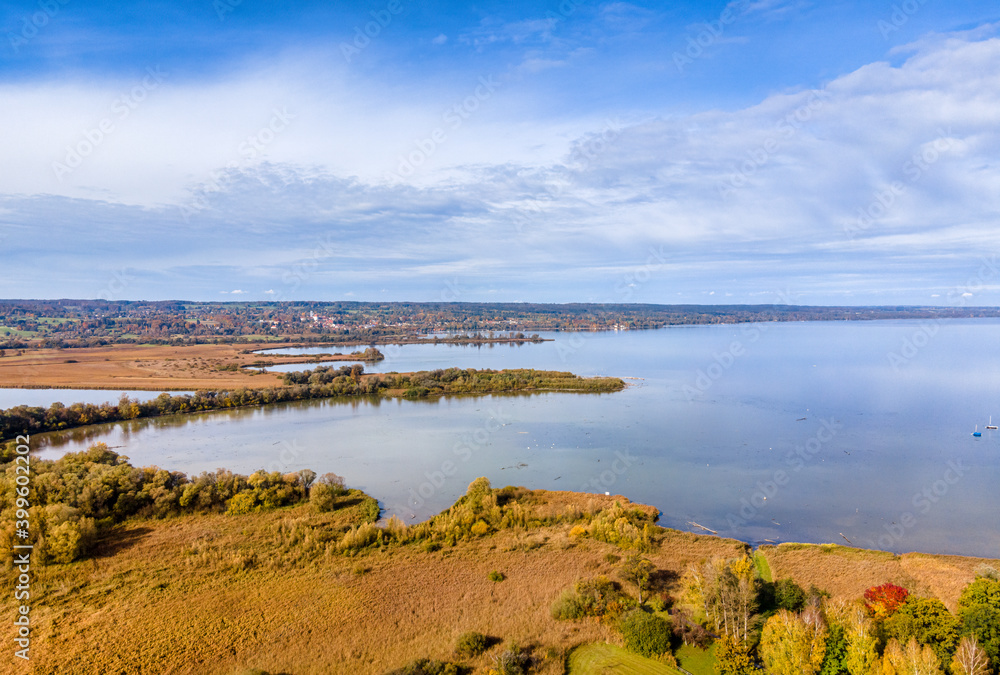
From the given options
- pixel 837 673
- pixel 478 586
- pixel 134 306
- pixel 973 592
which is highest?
pixel 134 306

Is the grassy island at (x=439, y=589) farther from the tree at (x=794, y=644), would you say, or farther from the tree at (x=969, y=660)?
the tree at (x=969, y=660)

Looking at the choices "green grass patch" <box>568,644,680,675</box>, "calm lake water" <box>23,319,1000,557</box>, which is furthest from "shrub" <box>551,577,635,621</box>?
"calm lake water" <box>23,319,1000,557</box>

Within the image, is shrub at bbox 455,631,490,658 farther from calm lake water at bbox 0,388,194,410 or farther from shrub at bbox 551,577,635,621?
calm lake water at bbox 0,388,194,410

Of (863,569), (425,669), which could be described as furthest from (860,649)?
(425,669)

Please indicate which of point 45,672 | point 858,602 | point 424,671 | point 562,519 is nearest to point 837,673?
point 858,602

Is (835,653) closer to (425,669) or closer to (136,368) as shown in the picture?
(425,669)

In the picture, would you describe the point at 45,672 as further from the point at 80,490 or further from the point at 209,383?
the point at 209,383

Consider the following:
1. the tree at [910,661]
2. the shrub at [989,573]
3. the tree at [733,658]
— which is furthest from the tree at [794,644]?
the shrub at [989,573]

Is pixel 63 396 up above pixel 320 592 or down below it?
above
